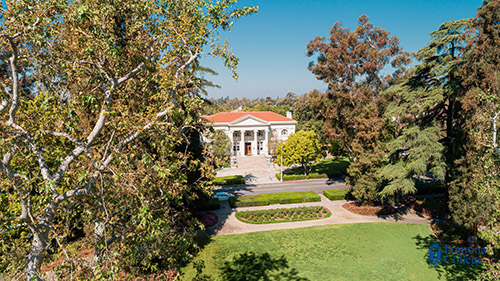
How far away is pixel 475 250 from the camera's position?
1528 cm

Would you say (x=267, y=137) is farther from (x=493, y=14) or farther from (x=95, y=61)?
(x=95, y=61)

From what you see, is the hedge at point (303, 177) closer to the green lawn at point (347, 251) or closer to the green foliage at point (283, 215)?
the green foliage at point (283, 215)

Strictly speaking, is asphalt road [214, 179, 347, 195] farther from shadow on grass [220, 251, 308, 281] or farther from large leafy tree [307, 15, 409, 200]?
shadow on grass [220, 251, 308, 281]

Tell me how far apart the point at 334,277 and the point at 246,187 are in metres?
20.7

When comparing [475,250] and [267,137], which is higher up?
[267,137]

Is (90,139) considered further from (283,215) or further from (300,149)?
(300,149)

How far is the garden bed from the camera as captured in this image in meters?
22.2

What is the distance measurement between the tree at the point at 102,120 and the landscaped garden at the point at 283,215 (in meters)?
15.4

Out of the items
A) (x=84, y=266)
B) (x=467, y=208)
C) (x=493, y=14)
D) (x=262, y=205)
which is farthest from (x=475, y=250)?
(x=84, y=266)

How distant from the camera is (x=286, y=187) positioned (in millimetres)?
32625

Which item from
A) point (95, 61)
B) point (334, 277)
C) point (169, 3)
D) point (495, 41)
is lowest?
point (334, 277)

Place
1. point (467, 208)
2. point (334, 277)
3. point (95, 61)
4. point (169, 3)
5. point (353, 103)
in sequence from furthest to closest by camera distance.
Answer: point (353, 103) < point (467, 208) < point (334, 277) < point (169, 3) < point (95, 61)

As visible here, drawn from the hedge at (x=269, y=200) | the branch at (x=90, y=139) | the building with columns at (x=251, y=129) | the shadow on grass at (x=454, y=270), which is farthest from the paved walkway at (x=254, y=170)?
the branch at (x=90, y=139)

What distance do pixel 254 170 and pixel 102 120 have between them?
38.4 metres
